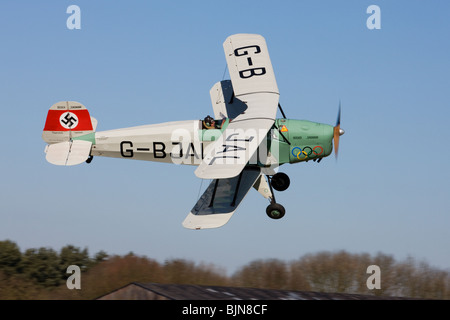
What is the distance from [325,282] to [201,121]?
675cm

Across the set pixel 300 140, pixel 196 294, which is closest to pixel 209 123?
pixel 300 140

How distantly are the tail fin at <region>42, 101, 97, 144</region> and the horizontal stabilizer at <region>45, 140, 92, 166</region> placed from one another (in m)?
0.22

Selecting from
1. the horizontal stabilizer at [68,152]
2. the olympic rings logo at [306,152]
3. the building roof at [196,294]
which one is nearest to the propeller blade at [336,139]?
the olympic rings logo at [306,152]

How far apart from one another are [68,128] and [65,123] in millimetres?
142

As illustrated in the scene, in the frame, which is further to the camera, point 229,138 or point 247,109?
point 247,109

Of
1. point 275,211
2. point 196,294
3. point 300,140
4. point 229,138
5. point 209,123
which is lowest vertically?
point 196,294

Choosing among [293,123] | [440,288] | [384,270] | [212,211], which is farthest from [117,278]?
[440,288]

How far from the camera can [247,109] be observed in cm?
1542

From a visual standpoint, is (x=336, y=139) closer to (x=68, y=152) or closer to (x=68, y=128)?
(x=68, y=152)

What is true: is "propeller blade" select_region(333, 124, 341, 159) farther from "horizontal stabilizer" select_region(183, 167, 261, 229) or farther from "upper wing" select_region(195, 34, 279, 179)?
"horizontal stabilizer" select_region(183, 167, 261, 229)

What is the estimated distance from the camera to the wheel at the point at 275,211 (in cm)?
1553

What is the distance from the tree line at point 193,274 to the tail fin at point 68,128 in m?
3.82

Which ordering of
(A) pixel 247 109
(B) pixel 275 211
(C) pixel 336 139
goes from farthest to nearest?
(C) pixel 336 139 < (B) pixel 275 211 < (A) pixel 247 109

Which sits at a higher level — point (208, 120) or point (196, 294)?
point (208, 120)
